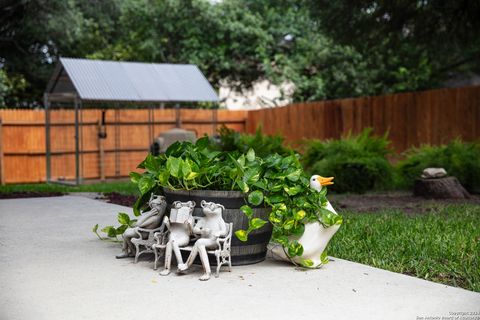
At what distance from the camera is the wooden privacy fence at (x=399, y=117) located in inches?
537

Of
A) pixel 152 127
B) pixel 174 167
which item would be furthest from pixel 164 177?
pixel 152 127

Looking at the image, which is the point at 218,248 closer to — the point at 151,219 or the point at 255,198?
the point at 255,198

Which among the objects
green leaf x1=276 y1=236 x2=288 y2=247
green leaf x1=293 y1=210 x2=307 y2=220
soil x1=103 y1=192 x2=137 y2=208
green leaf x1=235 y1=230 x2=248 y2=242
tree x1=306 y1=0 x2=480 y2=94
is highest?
tree x1=306 y1=0 x2=480 y2=94

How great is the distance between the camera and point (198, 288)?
4305 mm

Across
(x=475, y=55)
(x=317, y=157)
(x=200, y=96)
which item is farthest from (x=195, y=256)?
(x=475, y=55)

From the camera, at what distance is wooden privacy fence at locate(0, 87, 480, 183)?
48.4 feet

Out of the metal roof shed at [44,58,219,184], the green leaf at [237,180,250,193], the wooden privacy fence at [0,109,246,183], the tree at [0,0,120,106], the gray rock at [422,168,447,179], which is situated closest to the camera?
the green leaf at [237,180,250,193]

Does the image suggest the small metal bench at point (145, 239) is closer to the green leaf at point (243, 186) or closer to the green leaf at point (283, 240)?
the green leaf at point (243, 186)

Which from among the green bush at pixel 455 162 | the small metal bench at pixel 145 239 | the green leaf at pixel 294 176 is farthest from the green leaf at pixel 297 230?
the green bush at pixel 455 162

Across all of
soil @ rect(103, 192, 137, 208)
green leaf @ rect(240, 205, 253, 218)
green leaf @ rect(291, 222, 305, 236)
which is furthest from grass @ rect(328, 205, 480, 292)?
soil @ rect(103, 192, 137, 208)

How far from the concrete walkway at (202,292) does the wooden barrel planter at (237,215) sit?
0.11 meters

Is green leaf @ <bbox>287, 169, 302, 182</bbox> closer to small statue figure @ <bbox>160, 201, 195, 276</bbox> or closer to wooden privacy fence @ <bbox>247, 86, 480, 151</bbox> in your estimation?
small statue figure @ <bbox>160, 201, 195, 276</bbox>

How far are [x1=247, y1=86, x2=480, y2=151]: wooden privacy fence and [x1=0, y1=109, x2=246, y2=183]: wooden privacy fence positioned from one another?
266 cm

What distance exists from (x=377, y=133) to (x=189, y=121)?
238 inches
